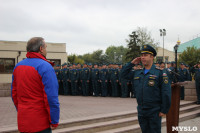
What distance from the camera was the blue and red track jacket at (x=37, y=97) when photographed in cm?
291

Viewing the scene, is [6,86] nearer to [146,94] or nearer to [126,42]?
[146,94]

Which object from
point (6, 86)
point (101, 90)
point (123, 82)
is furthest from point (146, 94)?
point (6, 86)

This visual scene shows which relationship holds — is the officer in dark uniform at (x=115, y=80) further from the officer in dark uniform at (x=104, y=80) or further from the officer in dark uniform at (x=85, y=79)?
the officer in dark uniform at (x=85, y=79)

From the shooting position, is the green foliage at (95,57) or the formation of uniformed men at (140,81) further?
the green foliage at (95,57)

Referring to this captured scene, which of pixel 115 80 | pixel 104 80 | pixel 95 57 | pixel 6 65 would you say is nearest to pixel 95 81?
pixel 104 80

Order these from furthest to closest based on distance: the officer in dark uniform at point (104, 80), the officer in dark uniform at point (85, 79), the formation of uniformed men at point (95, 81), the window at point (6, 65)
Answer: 1. the window at point (6, 65)
2. the officer in dark uniform at point (85, 79)
3. the officer in dark uniform at point (104, 80)
4. the formation of uniformed men at point (95, 81)

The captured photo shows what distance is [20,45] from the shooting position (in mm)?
31625

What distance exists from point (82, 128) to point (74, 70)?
9378 mm

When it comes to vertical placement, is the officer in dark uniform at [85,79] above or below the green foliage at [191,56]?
below

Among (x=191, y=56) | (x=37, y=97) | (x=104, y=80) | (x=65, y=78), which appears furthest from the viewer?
(x=191, y=56)

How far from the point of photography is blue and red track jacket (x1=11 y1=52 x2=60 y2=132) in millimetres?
2906

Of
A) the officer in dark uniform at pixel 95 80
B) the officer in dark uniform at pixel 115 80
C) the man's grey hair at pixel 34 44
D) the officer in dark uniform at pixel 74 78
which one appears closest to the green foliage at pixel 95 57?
the officer in dark uniform at pixel 74 78

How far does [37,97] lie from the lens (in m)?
2.95

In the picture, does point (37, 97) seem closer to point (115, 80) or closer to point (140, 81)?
point (140, 81)
